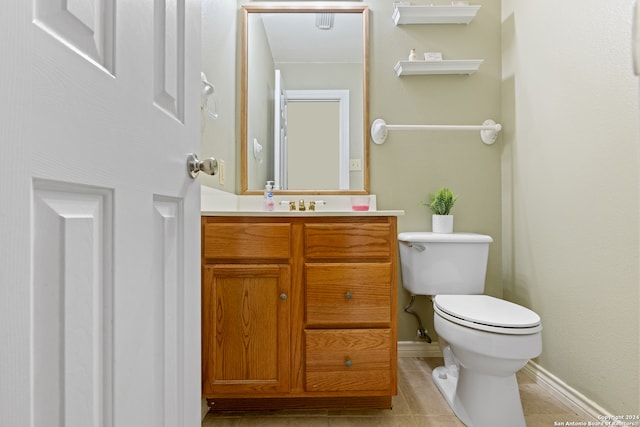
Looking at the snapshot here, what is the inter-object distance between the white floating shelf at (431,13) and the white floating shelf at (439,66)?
242 millimetres

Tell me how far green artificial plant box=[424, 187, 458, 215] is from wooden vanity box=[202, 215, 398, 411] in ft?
2.28

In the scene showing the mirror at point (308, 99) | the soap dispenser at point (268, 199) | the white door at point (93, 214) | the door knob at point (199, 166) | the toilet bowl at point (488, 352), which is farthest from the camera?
the mirror at point (308, 99)

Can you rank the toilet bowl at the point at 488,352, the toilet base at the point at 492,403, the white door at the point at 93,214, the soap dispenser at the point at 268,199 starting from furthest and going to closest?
the soap dispenser at the point at 268,199 → the toilet base at the point at 492,403 → the toilet bowl at the point at 488,352 → the white door at the point at 93,214

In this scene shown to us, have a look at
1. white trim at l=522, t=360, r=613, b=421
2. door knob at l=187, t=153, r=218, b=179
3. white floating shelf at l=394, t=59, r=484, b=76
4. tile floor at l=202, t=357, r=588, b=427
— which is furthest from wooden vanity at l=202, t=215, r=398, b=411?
white floating shelf at l=394, t=59, r=484, b=76

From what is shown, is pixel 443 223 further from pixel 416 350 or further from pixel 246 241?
pixel 246 241

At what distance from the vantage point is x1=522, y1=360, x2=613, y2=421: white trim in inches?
53.4

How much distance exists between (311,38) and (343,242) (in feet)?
4.30

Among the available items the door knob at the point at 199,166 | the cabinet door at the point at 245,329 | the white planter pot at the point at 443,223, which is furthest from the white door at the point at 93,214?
the white planter pot at the point at 443,223

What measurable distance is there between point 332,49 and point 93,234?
6.24 ft

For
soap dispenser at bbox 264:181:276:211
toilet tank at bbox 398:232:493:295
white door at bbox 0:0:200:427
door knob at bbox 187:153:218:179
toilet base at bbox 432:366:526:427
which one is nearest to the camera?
white door at bbox 0:0:200:427

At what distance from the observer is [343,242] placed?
1396mm

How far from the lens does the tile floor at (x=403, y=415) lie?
54.9 inches

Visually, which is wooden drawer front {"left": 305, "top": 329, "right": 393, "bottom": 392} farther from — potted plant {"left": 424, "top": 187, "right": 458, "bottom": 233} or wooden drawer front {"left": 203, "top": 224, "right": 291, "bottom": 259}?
potted plant {"left": 424, "top": 187, "right": 458, "bottom": 233}

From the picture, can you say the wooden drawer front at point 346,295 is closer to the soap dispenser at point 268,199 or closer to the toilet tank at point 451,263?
the toilet tank at point 451,263
